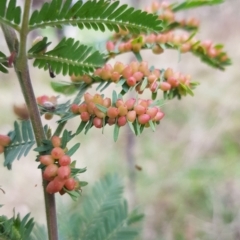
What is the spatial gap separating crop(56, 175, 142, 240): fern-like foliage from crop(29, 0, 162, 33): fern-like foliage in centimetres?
44

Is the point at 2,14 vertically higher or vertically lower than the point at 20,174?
lower

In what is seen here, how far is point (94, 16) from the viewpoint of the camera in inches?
21.8

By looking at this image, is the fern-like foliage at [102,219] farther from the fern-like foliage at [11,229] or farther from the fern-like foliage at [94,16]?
the fern-like foliage at [94,16]

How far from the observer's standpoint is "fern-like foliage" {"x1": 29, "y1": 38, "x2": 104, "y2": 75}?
57 centimetres

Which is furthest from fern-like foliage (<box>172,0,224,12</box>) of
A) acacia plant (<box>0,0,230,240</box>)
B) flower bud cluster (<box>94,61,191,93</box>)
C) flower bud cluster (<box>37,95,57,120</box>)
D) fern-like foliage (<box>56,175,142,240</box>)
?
fern-like foliage (<box>56,175,142,240</box>)

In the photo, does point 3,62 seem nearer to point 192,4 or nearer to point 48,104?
point 48,104

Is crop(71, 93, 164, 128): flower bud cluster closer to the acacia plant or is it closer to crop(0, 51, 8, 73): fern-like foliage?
the acacia plant

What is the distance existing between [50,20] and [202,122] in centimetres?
225

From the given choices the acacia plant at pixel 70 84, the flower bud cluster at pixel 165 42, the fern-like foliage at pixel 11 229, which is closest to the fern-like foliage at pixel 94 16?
the acacia plant at pixel 70 84

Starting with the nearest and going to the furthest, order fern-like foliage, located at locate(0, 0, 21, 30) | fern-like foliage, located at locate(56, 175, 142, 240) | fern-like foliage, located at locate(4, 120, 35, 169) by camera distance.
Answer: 1. fern-like foliage, located at locate(0, 0, 21, 30)
2. fern-like foliage, located at locate(4, 120, 35, 169)
3. fern-like foliage, located at locate(56, 175, 142, 240)

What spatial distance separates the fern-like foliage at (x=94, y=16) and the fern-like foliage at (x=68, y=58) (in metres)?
0.03

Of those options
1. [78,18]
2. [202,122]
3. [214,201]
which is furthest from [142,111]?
[202,122]

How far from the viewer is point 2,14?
0.51 metres

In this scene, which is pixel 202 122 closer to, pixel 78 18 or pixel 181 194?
pixel 181 194
